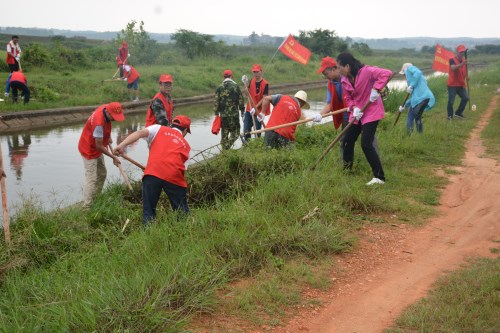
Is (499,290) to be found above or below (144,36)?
below

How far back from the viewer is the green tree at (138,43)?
2639 cm

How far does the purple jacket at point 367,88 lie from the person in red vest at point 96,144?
2.79 meters

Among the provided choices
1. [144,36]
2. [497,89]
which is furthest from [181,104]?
[497,89]

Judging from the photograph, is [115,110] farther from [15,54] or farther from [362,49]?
[362,49]

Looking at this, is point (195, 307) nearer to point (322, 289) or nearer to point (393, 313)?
point (322, 289)

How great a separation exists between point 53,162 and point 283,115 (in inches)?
174


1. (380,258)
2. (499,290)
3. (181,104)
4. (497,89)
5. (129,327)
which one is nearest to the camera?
(129,327)

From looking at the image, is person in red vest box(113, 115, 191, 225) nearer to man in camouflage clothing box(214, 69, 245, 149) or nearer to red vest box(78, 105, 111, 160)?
red vest box(78, 105, 111, 160)

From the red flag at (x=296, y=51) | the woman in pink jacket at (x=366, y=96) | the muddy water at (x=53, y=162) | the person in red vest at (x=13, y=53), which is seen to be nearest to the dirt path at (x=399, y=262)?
the woman in pink jacket at (x=366, y=96)

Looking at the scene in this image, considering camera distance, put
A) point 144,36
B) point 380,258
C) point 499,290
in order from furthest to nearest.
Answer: point 144,36, point 380,258, point 499,290

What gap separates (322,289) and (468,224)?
7.26ft

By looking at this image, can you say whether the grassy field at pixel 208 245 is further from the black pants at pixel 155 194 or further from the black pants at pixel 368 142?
the black pants at pixel 368 142

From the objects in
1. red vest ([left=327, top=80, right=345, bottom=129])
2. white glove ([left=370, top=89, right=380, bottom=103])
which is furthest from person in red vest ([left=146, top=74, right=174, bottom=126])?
white glove ([left=370, top=89, right=380, bottom=103])

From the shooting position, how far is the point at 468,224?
541 cm
